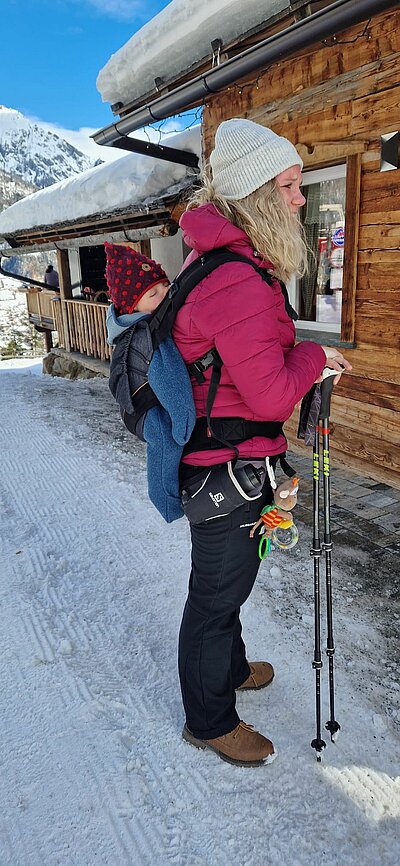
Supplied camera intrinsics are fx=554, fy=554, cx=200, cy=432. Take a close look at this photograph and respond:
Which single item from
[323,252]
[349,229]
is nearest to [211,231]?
[349,229]

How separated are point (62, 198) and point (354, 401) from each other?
7.68 m

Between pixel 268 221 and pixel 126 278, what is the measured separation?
20.2 inches

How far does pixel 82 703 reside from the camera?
2.46m

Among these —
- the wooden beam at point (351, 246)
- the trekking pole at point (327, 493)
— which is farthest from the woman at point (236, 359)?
A: the wooden beam at point (351, 246)

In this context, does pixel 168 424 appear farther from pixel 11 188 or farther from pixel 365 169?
pixel 11 188

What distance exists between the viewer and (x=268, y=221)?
172 cm

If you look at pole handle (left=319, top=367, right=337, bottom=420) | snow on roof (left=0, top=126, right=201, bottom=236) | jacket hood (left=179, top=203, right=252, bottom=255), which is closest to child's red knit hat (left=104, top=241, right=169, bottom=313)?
jacket hood (left=179, top=203, right=252, bottom=255)

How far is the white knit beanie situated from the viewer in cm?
170

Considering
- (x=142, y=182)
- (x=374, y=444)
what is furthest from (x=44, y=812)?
(x=142, y=182)

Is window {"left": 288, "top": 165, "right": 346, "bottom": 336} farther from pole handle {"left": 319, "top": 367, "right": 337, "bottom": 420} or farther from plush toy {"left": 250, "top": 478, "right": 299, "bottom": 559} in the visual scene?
plush toy {"left": 250, "top": 478, "right": 299, "bottom": 559}

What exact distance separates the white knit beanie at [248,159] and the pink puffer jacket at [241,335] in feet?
0.32

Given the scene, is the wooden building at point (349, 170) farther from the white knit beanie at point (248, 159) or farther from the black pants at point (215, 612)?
the black pants at point (215, 612)

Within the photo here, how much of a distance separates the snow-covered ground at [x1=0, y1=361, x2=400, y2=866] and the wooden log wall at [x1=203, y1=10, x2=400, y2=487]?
1381 millimetres

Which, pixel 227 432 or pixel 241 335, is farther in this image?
pixel 227 432
